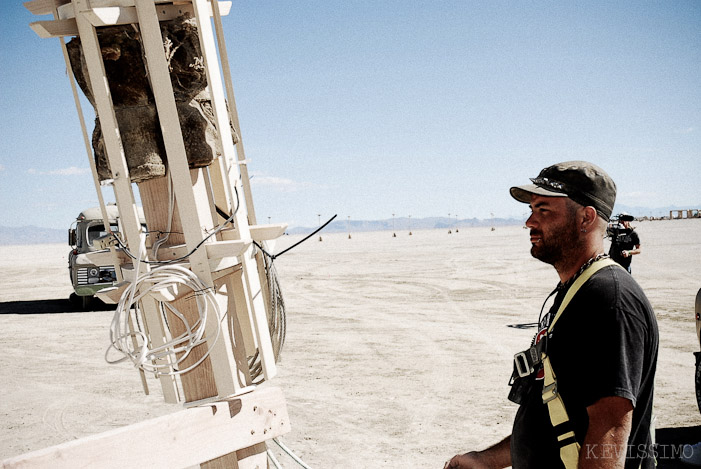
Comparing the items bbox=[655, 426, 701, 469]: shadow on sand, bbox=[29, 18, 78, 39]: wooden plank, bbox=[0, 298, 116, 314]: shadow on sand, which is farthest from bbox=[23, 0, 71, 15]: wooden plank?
bbox=[0, 298, 116, 314]: shadow on sand

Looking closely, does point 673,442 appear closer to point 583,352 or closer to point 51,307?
point 583,352

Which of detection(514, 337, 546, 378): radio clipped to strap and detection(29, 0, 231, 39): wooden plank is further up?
detection(29, 0, 231, 39): wooden plank

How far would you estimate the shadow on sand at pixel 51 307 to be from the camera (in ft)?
52.0

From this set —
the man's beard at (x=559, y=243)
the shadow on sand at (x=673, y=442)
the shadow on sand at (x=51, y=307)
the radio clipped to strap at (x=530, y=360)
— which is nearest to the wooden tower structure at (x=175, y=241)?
the radio clipped to strap at (x=530, y=360)

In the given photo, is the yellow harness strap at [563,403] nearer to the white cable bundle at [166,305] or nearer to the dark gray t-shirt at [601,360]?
the dark gray t-shirt at [601,360]

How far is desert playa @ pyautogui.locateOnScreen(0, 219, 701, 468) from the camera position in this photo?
18.0 ft

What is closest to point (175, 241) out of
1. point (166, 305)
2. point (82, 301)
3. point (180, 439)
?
point (166, 305)

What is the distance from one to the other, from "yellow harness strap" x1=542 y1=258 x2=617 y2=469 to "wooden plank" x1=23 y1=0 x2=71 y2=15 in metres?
2.42

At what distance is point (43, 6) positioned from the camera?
7.25 ft

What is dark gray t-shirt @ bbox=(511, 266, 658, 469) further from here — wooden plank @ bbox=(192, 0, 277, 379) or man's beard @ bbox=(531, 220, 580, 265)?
wooden plank @ bbox=(192, 0, 277, 379)

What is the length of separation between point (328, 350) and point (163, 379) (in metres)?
A: 6.85

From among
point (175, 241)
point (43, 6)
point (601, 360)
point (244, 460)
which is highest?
point (43, 6)

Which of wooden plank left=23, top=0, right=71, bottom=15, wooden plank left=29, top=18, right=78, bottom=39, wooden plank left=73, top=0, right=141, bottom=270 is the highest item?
wooden plank left=23, top=0, right=71, bottom=15

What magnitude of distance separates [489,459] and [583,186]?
1390 millimetres
